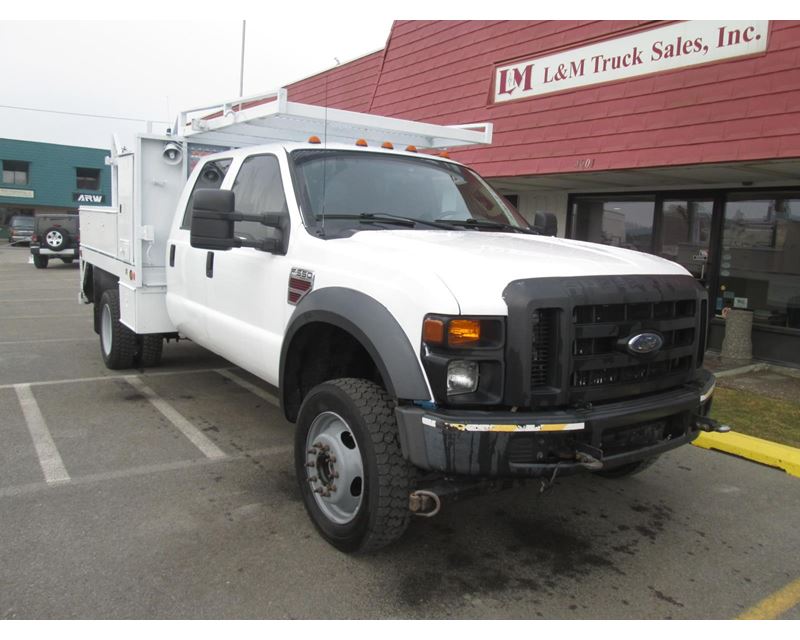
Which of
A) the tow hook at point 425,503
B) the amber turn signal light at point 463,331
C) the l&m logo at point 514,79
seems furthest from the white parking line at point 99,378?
the l&m logo at point 514,79

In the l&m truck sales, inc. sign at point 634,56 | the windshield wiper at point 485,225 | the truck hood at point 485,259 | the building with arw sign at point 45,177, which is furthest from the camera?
the building with arw sign at point 45,177

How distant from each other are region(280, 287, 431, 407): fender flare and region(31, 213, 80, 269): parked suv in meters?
21.6

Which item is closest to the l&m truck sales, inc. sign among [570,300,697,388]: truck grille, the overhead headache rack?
the overhead headache rack

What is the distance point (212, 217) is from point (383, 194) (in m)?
1.09

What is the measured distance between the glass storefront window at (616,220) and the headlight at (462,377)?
7468mm

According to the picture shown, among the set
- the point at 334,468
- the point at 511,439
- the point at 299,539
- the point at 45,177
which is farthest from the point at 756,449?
the point at 45,177

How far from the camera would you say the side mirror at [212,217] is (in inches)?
144

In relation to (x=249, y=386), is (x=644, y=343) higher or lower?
higher

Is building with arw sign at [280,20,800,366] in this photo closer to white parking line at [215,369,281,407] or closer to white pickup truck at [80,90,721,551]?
white pickup truck at [80,90,721,551]

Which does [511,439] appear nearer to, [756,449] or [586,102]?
[756,449]

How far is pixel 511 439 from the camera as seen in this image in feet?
8.92

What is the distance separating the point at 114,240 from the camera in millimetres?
6512

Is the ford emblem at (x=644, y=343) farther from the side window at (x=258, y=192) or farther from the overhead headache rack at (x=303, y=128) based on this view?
the overhead headache rack at (x=303, y=128)

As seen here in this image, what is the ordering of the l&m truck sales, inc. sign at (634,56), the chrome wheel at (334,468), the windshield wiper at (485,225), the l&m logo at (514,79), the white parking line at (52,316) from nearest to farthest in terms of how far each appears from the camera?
the chrome wheel at (334,468) < the windshield wiper at (485,225) < the l&m truck sales, inc. sign at (634,56) < the l&m logo at (514,79) < the white parking line at (52,316)
